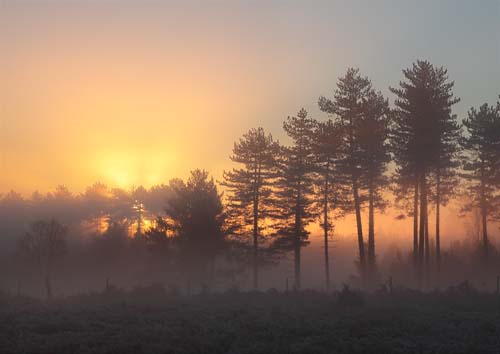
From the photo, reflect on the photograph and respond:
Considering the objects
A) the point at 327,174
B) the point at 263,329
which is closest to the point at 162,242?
the point at 327,174

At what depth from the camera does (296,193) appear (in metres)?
42.1

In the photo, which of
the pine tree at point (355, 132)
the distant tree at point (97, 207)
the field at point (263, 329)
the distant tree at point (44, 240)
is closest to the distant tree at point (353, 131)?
the pine tree at point (355, 132)

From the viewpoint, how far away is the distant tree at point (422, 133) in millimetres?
36750

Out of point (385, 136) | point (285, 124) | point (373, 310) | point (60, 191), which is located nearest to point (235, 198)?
point (285, 124)

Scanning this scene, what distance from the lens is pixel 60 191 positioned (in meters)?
89.2

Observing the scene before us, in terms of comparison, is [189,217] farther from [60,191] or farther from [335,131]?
[60,191]

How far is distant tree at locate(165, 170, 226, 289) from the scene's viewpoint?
4481 cm

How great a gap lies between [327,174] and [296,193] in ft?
11.6

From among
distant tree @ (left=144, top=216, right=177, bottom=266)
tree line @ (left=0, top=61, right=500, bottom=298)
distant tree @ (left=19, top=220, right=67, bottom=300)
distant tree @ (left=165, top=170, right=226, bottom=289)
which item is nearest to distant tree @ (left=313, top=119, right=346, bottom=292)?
tree line @ (left=0, top=61, right=500, bottom=298)

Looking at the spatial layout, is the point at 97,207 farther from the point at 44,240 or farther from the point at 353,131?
the point at 353,131

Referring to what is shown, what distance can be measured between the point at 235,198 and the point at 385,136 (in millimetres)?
14529

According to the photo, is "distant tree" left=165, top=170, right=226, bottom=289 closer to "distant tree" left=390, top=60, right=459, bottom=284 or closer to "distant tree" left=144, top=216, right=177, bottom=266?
"distant tree" left=144, top=216, right=177, bottom=266

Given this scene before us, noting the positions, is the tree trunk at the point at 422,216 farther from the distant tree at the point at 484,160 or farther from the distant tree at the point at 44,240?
the distant tree at the point at 44,240

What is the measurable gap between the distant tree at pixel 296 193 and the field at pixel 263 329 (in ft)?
56.4
